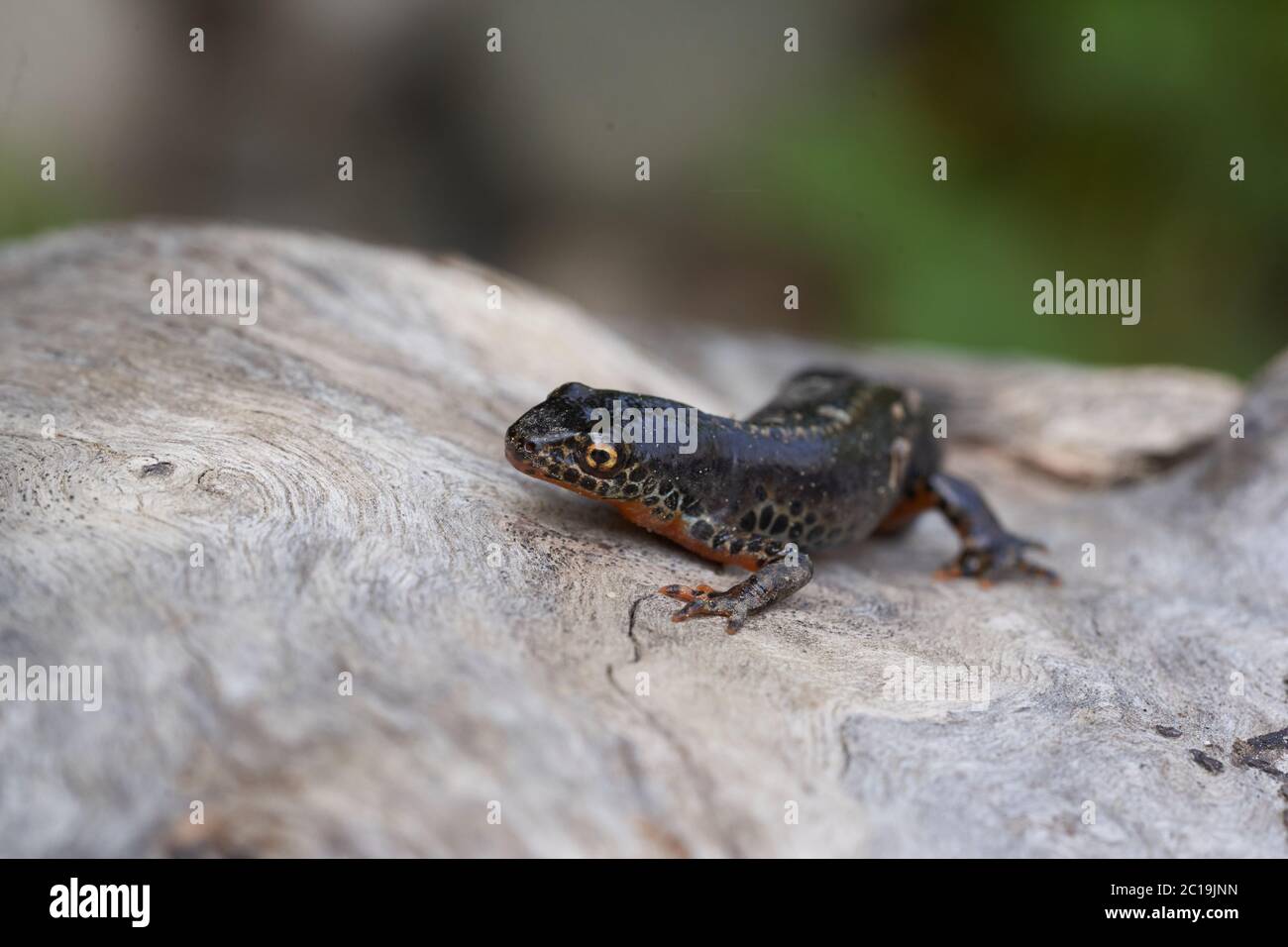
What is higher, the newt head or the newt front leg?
the newt head

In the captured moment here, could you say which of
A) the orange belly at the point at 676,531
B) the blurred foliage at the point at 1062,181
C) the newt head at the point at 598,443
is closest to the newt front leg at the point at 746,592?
the orange belly at the point at 676,531

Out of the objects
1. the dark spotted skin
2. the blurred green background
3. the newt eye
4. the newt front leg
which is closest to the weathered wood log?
the newt front leg

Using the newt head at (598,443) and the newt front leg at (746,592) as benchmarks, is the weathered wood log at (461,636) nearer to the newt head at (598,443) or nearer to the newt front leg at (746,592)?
the newt front leg at (746,592)

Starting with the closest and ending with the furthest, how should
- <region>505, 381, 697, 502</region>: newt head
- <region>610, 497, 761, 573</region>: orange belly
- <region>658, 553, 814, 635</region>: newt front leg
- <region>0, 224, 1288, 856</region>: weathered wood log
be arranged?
1. <region>0, 224, 1288, 856</region>: weathered wood log
2. <region>658, 553, 814, 635</region>: newt front leg
3. <region>505, 381, 697, 502</region>: newt head
4. <region>610, 497, 761, 573</region>: orange belly

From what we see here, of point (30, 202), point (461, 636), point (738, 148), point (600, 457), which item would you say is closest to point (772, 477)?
point (600, 457)

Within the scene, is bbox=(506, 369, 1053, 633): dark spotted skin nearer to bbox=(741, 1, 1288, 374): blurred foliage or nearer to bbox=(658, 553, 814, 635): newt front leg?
bbox=(658, 553, 814, 635): newt front leg
